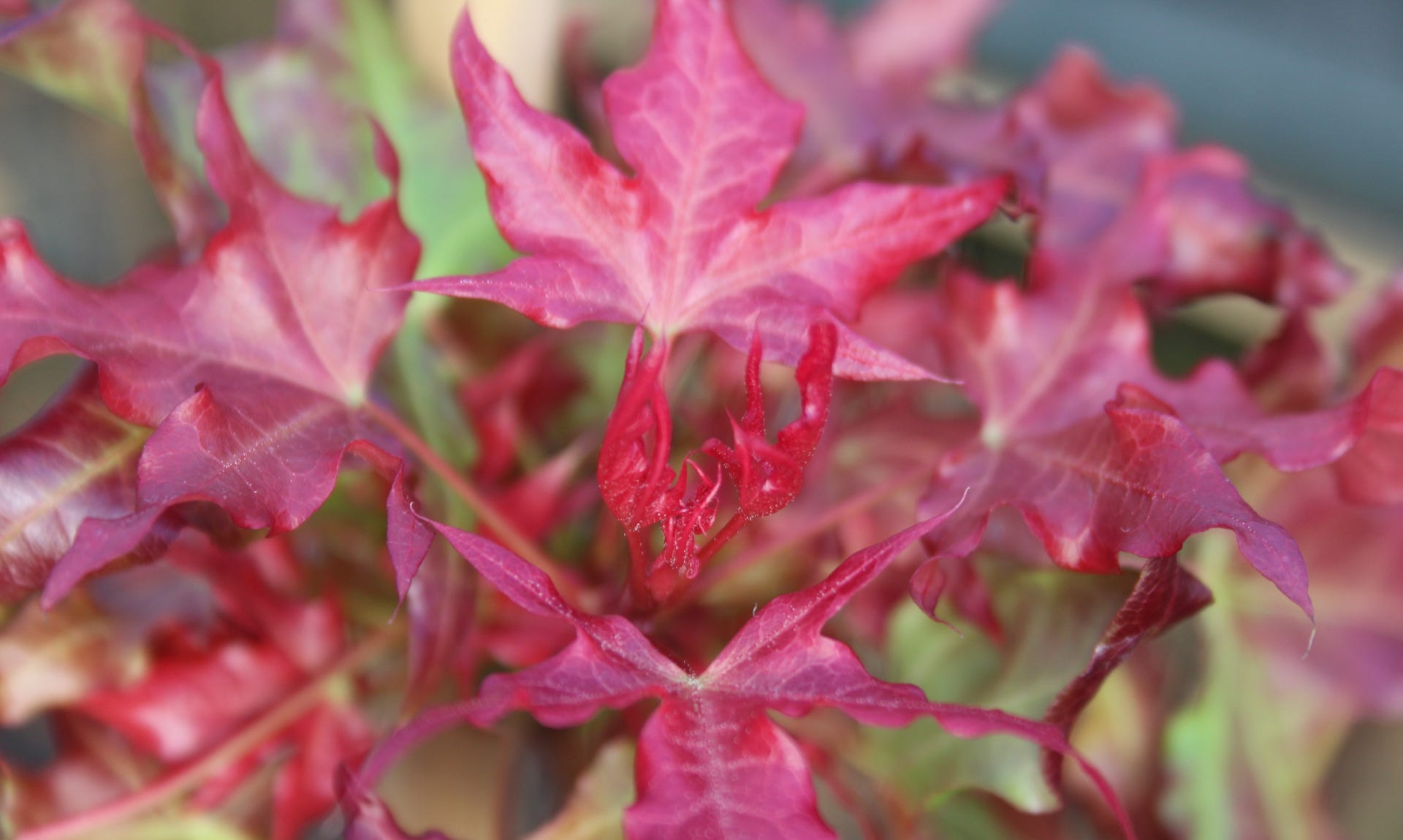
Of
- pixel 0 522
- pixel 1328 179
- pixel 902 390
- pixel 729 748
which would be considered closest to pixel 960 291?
pixel 902 390

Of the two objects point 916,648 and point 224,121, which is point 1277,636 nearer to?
point 916,648

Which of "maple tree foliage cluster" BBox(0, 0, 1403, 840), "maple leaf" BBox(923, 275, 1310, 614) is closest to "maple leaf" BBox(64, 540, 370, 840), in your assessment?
"maple tree foliage cluster" BBox(0, 0, 1403, 840)

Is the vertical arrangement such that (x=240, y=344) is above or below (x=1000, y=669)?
above

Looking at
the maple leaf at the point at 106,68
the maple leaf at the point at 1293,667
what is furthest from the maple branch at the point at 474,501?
the maple leaf at the point at 1293,667

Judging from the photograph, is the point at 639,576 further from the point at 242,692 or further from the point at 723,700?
the point at 242,692

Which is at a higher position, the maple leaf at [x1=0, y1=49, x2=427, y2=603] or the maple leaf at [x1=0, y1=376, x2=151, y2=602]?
the maple leaf at [x1=0, y1=49, x2=427, y2=603]

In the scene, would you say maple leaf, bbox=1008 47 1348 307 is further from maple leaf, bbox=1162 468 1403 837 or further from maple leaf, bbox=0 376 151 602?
maple leaf, bbox=0 376 151 602

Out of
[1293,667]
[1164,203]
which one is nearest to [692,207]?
[1164,203]
